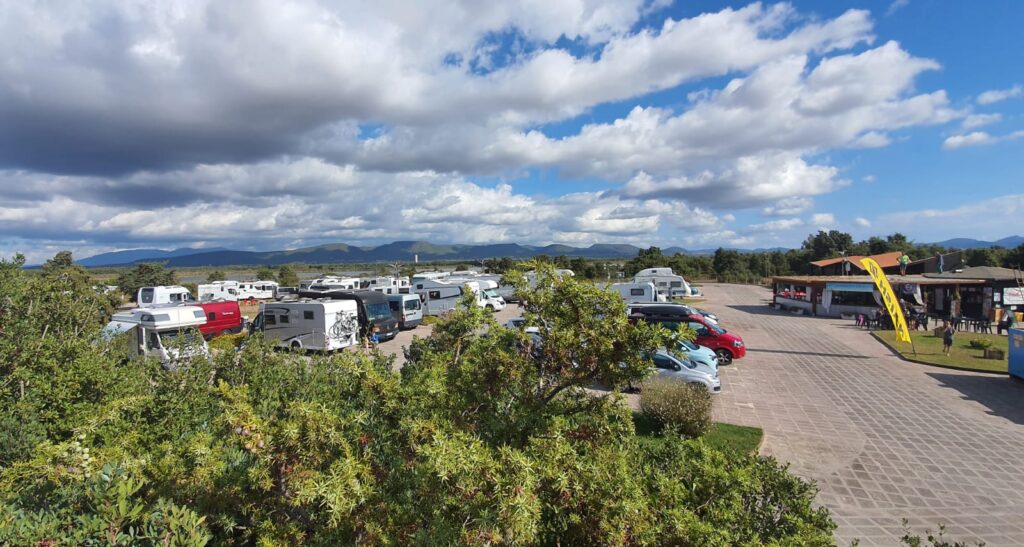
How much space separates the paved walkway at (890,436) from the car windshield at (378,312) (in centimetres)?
1505

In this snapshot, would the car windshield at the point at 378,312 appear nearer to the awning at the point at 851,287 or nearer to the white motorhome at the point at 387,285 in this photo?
the white motorhome at the point at 387,285

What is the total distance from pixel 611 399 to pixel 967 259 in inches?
3141

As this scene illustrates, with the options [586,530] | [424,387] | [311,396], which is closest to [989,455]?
[586,530]

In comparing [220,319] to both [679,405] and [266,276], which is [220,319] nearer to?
[679,405]

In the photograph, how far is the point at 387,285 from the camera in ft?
128

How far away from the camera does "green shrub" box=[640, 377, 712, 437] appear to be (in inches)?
362

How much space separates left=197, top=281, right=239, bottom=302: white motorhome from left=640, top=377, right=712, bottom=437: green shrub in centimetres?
4232

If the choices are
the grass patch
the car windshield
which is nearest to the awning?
the grass patch

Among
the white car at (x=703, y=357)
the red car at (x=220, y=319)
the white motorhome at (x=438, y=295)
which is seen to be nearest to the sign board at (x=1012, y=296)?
the white car at (x=703, y=357)

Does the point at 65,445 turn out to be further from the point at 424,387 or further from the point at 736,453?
the point at 736,453

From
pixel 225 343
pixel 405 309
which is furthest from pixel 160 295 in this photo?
pixel 225 343

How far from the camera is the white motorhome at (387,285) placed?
36.5 meters

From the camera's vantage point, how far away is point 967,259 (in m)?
58.7

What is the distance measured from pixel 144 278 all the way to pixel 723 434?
2585 inches
